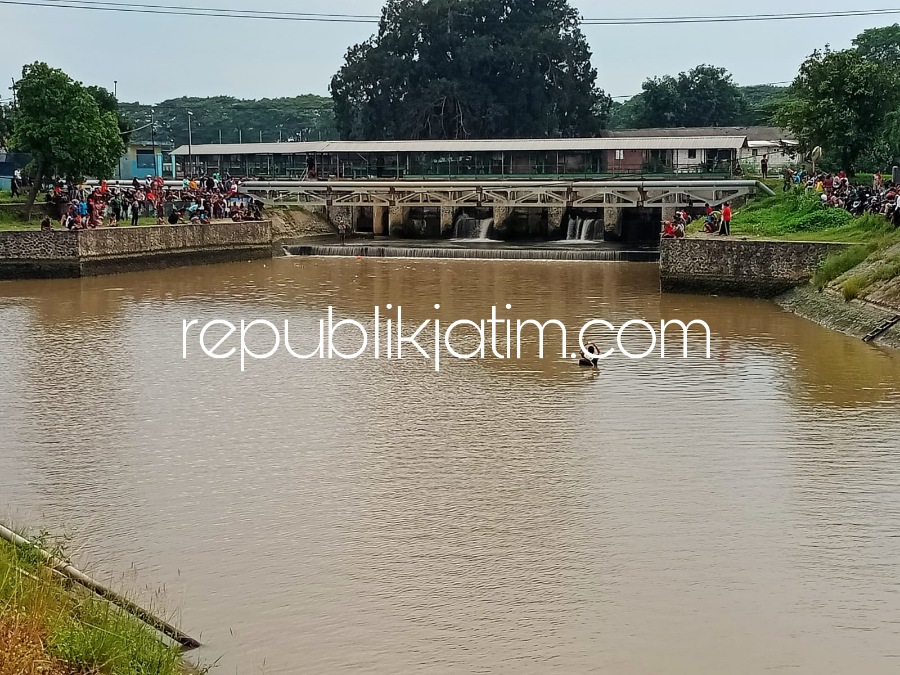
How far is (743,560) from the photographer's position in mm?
10523

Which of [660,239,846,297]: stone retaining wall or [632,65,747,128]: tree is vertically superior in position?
[632,65,747,128]: tree

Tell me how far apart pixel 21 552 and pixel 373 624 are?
8.88ft

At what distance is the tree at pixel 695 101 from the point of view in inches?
3307

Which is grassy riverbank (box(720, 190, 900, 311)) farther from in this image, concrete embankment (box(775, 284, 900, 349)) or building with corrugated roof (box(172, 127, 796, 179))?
building with corrugated roof (box(172, 127, 796, 179))

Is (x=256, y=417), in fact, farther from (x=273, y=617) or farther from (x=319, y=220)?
(x=319, y=220)

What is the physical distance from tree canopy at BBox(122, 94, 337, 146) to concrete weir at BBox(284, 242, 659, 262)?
79597mm

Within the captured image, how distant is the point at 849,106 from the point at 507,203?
12839 mm

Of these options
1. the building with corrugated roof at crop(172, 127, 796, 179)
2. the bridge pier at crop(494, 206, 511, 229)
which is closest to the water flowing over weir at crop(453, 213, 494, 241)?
the bridge pier at crop(494, 206, 511, 229)

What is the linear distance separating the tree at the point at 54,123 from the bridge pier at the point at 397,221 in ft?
47.9

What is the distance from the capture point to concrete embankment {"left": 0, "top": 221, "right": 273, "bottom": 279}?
33.8 metres

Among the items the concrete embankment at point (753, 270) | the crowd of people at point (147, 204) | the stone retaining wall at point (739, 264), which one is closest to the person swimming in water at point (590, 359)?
the concrete embankment at point (753, 270)

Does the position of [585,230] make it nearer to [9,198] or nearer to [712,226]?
[712,226]

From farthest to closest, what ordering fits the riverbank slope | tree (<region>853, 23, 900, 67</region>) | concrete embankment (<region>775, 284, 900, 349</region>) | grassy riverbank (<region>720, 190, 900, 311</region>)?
tree (<region>853, 23, 900, 67</region>) < grassy riverbank (<region>720, 190, 900, 311</region>) < the riverbank slope < concrete embankment (<region>775, 284, 900, 349</region>)

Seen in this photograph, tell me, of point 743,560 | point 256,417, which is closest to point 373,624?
point 743,560
